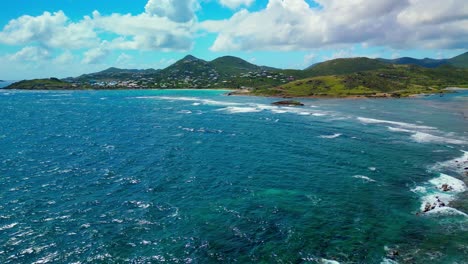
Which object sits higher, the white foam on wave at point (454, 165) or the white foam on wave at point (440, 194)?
the white foam on wave at point (454, 165)

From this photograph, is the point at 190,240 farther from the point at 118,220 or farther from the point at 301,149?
the point at 301,149

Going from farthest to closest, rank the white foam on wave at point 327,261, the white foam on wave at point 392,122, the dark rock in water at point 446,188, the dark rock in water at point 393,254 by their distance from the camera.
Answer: the white foam on wave at point 392,122 → the dark rock in water at point 446,188 → the dark rock in water at point 393,254 → the white foam on wave at point 327,261

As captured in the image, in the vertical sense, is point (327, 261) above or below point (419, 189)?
below

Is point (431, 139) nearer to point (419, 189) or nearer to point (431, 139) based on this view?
point (431, 139)

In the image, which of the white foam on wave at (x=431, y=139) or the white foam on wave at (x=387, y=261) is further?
the white foam on wave at (x=431, y=139)

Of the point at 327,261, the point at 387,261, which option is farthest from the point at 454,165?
the point at 327,261

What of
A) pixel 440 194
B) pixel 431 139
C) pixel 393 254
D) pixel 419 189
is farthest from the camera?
pixel 431 139

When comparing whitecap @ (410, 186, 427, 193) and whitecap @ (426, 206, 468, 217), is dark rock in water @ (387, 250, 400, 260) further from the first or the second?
whitecap @ (410, 186, 427, 193)

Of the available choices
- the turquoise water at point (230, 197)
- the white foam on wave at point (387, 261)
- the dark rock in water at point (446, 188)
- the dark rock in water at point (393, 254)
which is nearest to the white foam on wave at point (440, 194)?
the dark rock in water at point (446, 188)

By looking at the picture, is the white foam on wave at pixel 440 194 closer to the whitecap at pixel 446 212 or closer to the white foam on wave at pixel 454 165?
the whitecap at pixel 446 212

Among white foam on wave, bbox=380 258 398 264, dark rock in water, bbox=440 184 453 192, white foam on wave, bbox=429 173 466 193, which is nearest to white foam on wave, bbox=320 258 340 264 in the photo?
white foam on wave, bbox=380 258 398 264
